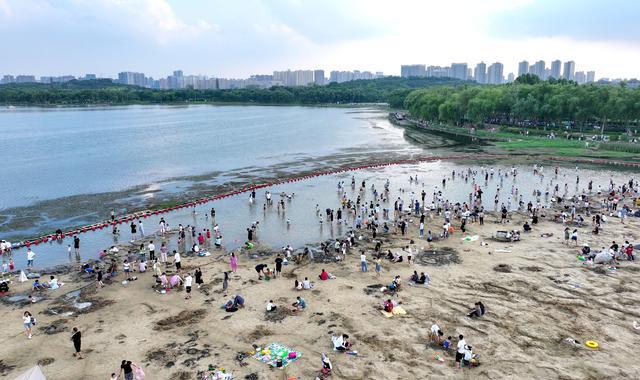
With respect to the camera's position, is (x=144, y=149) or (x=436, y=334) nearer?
(x=436, y=334)

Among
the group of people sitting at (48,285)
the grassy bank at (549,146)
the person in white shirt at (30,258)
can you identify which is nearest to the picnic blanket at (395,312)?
the group of people sitting at (48,285)

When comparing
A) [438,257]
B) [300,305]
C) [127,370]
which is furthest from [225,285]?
[438,257]

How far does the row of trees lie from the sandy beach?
7269 cm

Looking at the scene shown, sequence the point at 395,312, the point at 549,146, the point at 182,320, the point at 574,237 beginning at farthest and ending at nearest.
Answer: the point at 549,146 < the point at 574,237 < the point at 395,312 < the point at 182,320

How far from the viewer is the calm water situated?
199 feet

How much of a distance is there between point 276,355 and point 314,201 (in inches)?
→ 1168

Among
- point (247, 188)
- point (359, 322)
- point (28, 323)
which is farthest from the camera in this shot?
point (247, 188)

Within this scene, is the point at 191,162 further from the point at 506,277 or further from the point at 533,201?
the point at 506,277

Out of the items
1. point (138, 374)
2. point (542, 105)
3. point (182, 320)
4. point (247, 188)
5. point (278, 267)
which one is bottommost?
point (182, 320)

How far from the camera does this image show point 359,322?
21.8m

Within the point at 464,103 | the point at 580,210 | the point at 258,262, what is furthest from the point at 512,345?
the point at 464,103

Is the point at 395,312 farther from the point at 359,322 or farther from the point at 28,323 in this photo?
the point at 28,323

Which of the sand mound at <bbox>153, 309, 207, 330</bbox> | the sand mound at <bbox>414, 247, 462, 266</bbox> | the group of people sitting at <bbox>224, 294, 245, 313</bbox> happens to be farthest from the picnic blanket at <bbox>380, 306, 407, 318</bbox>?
the sand mound at <bbox>153, 309, 207, 330</bbox>

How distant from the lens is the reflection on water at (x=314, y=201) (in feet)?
117
